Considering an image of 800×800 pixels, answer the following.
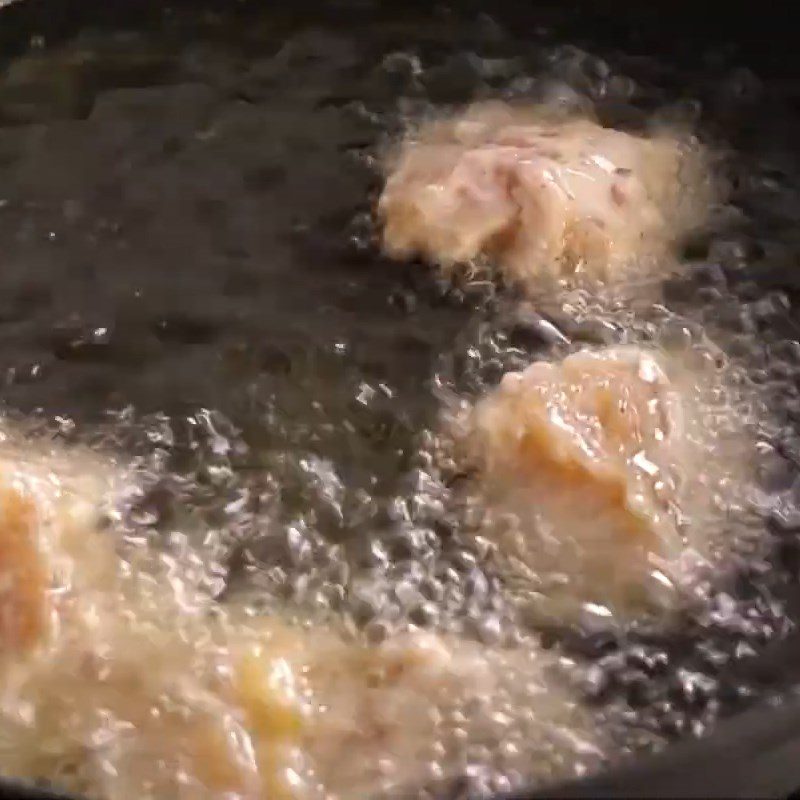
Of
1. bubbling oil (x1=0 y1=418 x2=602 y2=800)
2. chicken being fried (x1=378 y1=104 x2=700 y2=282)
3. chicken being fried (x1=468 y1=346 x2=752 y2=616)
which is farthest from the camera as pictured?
chicken being fried (x1=378 y1=104 x2=700 y2=282)

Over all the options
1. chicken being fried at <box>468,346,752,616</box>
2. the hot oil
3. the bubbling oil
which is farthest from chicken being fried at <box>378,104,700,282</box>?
the bubbling oil

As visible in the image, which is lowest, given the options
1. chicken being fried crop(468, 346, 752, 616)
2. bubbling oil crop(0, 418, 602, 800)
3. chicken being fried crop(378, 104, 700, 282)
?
bubbling oil crop(0, 418, 602, 800)

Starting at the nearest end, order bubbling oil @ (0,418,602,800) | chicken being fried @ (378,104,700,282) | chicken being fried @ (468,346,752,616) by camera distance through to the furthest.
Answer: bubbling oil @ (0,418,602,800) → chicken being fried @ (468,346,752,616) → chicken being fried @ (378,104,700,282)

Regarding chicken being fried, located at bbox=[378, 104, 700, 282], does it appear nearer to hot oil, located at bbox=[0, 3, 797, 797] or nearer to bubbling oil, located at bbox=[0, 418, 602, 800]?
hot oil, located at bbox=[0, 3, 797, 797]

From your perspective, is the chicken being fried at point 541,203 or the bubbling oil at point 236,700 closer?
the bubbling oil at point 236,700

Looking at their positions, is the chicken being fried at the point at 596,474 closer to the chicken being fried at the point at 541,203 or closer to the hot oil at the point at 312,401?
the hot oil at the point at 312,401

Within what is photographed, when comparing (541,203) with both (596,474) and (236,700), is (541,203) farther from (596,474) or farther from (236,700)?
(236,700)

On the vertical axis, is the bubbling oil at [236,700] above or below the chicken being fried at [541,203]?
below

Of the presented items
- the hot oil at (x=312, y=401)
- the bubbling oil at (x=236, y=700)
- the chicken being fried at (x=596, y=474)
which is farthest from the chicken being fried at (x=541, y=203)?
the bubbling oil at (x=236, y=700)
